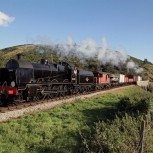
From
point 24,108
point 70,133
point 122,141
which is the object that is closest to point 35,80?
point 24,108

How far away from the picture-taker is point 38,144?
1422 cm

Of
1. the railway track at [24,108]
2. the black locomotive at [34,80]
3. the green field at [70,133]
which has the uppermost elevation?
the black locomotive at [34,80]

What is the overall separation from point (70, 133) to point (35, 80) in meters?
9.58

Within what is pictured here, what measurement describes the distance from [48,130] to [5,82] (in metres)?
7.98

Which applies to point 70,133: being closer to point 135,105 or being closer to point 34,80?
point 135,105

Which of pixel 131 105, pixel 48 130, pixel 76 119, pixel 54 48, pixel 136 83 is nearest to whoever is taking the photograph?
pixel 48 130

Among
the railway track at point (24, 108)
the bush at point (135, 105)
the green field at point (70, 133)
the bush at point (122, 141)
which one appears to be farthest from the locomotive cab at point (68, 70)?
the bush at point (122, 141)

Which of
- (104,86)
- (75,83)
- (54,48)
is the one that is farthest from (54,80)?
(54,48)

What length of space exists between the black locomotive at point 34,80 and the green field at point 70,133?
3259mm

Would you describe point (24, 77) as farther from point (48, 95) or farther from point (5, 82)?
point (48, 95)

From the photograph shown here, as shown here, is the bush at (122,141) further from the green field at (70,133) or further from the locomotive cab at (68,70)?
the locomotive cab at (68,70)

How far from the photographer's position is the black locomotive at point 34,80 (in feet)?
73.0

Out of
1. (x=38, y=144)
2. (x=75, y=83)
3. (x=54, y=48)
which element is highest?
(x=54, y=48)

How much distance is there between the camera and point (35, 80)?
81.1 feet
